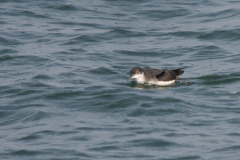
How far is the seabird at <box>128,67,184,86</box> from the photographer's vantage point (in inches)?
545

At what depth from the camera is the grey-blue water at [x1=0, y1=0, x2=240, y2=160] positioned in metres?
9.49

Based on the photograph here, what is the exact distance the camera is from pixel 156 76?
14000 mm

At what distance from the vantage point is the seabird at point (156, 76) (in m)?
13.8

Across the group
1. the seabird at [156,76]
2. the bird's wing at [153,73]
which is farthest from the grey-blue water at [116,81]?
the bird's wing at [153,73]

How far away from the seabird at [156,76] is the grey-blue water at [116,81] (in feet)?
0.78

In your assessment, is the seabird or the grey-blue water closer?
the grey-blue water

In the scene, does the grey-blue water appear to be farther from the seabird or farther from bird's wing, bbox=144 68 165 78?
bird's wing, bbox=144 68 165 78

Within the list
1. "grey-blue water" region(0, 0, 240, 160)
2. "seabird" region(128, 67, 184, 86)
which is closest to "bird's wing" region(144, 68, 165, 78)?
"seabird" region(128, 67, 184, 86)

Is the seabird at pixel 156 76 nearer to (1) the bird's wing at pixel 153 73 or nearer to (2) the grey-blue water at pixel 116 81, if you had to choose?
(1) the bird's wing at pixel 153 73

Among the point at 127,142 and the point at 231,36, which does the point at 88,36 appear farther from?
the point at 127,142

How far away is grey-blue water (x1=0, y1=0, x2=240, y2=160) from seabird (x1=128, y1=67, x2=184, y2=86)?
0.24 meters

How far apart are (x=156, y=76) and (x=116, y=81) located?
4.20 feet

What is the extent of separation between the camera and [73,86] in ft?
44.9

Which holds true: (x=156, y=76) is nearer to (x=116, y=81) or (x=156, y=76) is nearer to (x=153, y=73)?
(x=153, y=73)
